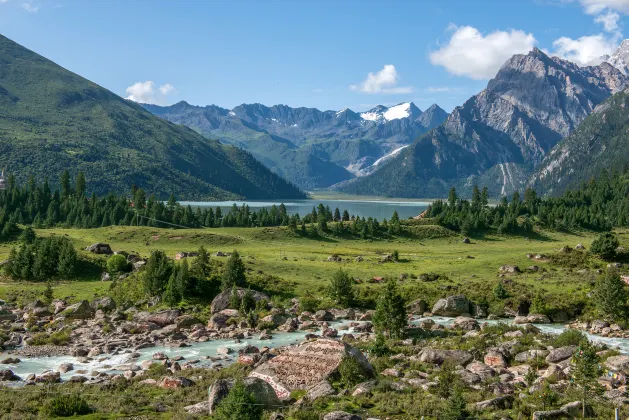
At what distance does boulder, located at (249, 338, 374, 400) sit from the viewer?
38469mm

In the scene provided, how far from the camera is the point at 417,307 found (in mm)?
72375

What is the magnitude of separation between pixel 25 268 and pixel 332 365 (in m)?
70.1

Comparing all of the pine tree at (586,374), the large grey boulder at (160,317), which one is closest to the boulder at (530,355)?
the pine tree at (586,374)

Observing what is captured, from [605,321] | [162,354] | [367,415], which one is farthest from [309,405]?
[605,321]

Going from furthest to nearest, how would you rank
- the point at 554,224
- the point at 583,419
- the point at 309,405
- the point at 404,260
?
the point at 554,224 → the point at 404,260 → the point at 309,405 → the point at 583,419

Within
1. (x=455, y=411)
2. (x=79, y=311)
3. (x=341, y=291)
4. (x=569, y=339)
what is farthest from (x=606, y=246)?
(x=79, y=311)

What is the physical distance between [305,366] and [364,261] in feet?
218

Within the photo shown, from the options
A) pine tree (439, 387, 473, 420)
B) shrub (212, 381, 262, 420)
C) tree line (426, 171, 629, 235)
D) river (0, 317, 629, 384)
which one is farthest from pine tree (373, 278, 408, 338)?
tree line (426, 171, 629, 235)

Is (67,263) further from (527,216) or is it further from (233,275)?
(527,216)

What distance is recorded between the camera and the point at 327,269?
309 feet

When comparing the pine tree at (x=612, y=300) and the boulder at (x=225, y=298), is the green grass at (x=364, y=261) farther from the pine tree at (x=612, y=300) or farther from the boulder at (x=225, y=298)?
the boulder at (x=225, y=298)

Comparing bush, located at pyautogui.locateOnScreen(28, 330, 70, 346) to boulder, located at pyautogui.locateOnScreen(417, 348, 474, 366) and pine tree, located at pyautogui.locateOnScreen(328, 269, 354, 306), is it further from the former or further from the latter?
boulder, located at pyautogui.locateOnScreen(417, 348, 474, 366)

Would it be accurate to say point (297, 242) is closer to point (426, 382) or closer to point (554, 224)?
point (554, 224)

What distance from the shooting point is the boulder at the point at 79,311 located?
68.9 m
